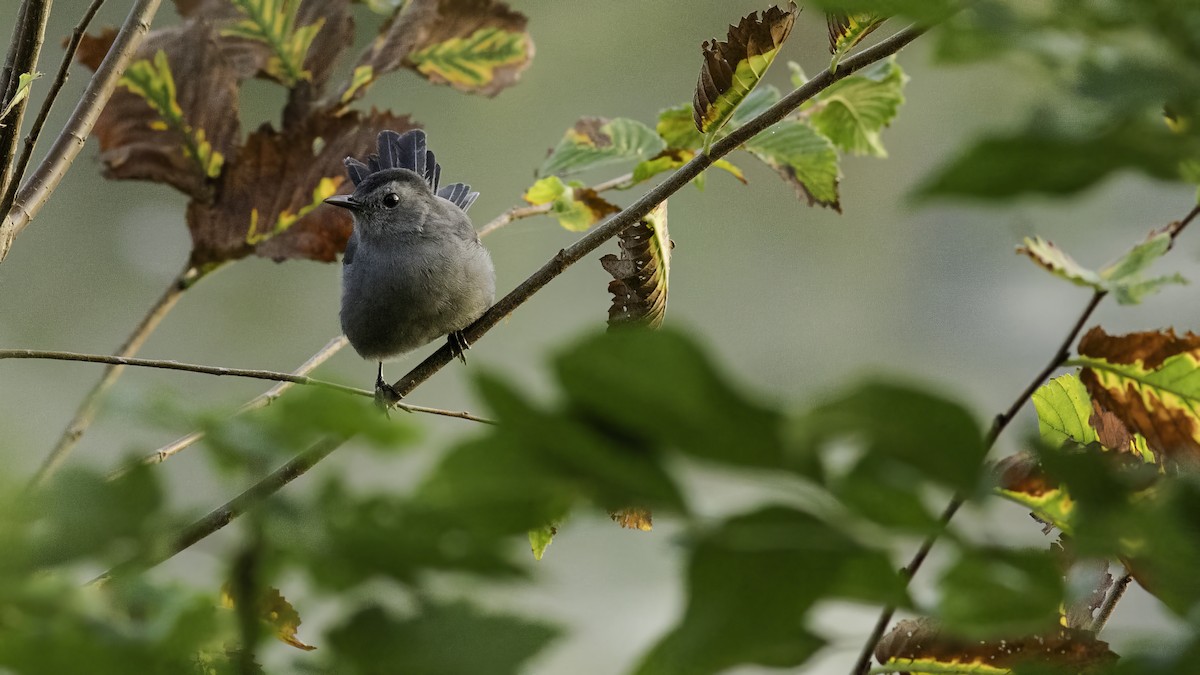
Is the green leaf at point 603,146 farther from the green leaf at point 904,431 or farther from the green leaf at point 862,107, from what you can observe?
the green leaf at point 904,431

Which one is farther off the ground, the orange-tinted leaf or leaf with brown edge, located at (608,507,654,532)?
the orange-tinted leaf

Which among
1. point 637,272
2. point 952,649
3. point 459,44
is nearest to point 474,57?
point 459,44

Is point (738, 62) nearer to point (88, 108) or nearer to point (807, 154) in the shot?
point (807, 154)

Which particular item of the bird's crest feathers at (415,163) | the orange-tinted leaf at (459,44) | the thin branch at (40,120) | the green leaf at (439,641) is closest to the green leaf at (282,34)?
the orange-tinted leaf at (459,44)

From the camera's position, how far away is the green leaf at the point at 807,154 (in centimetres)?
74

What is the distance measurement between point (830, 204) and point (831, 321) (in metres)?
1.48

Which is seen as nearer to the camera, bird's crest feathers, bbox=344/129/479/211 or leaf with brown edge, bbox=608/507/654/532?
leaf with brown edge, bbox=608/507/654/532

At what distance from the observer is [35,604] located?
194mm

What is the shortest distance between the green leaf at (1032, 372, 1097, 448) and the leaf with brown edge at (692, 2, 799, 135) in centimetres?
25

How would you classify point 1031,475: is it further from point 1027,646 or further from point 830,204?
point 830,204

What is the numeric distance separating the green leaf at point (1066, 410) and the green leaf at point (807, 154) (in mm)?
341

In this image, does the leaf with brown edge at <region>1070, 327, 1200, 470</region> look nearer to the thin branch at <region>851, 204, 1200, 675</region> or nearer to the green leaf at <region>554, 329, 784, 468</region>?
the thin branch at <region>851, 204, 1200, 675</region>

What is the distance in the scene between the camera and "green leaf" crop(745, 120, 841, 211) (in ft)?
2.42

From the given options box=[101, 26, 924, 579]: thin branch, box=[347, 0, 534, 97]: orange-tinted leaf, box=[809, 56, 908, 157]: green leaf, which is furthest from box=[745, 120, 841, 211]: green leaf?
box=[347, 0, 534, 97]: orange-tinted leaf
